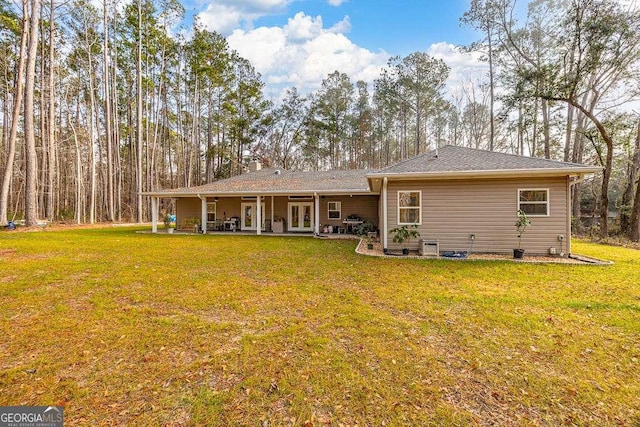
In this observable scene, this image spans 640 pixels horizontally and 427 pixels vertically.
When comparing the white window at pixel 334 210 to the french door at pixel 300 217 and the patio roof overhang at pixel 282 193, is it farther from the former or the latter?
the patio roof overhang at pixel 282 193

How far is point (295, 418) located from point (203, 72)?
26.9 meters

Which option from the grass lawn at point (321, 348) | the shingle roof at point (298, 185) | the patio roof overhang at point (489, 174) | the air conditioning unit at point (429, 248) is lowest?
the grass lawn at point (321, 348)

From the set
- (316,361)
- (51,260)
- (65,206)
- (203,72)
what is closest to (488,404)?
(316,361)

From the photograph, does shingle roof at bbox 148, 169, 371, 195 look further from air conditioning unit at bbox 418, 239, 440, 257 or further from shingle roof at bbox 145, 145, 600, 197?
air conditioning unit at bbox 418, 239, 440, 257

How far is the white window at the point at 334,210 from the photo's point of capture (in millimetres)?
14203

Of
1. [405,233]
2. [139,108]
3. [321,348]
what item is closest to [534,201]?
[405,233]

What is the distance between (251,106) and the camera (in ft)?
90.2

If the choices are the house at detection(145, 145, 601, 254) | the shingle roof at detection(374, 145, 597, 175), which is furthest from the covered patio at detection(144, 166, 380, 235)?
the house at detection(145, 145, 601, 254)

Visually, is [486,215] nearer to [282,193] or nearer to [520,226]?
[520,226]

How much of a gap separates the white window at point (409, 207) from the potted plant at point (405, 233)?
19 centimetres

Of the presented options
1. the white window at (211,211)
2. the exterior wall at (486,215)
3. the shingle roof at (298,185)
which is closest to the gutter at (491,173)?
the exterior wall at (486,215)

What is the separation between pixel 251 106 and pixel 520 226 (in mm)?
25637

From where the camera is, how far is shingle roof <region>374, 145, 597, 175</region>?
7.71 metres

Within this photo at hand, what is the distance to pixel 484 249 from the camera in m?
8.36
